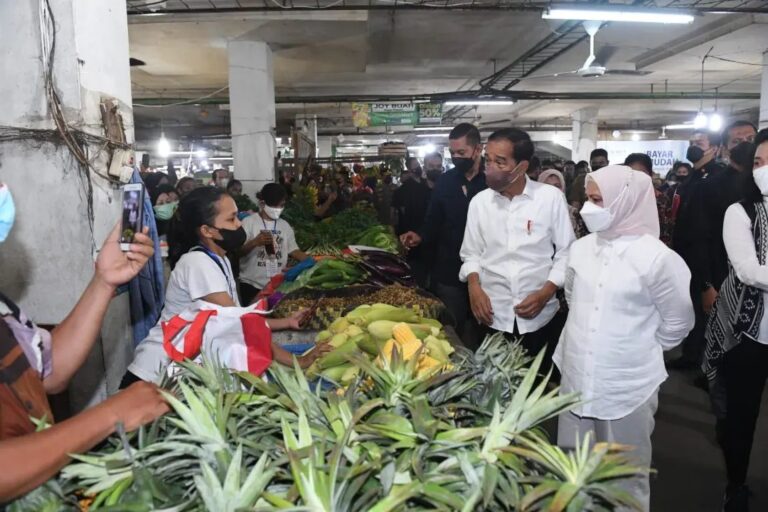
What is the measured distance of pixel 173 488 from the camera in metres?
1.34

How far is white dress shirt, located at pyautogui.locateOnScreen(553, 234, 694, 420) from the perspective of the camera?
8.05 feet

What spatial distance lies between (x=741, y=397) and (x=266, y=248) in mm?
3883

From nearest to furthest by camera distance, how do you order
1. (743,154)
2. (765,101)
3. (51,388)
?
(51,388) → (743,154) → (765,101)

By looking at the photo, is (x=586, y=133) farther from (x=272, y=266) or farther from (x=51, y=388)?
(x=51, y=388)

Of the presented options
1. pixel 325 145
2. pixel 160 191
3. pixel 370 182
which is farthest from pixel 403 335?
pixel 325 145

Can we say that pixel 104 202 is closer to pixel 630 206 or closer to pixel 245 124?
pixel 630 206

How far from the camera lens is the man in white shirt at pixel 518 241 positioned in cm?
327

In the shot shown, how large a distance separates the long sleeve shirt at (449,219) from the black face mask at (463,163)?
49 mm

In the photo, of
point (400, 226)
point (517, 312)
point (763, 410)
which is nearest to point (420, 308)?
point (517, 312)

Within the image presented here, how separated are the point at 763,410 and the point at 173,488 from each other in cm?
476

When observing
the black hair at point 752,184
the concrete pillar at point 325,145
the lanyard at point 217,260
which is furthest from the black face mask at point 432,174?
the concrete pillar at point 325,145

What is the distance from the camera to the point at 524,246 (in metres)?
3.31

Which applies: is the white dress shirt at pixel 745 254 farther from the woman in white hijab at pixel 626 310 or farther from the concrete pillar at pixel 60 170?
the concrete pillar at pixel 60 170

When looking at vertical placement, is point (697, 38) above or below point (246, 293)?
above
